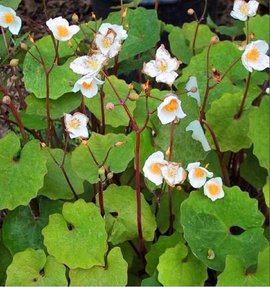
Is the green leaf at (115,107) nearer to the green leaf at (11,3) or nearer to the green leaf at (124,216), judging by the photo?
the green leaf at (124,216)

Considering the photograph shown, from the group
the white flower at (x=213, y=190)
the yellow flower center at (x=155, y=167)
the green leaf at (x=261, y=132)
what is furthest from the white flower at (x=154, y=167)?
the green leaf at (x=261, y=132)

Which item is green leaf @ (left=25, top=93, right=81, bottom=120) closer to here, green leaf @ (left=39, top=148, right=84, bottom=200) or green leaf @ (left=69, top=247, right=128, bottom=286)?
green leaf @ (left=39, top=148, right=84, bottom=200)

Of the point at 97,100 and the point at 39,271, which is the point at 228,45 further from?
the point at 39,271

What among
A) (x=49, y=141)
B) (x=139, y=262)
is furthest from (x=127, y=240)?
(x=49, y=141)

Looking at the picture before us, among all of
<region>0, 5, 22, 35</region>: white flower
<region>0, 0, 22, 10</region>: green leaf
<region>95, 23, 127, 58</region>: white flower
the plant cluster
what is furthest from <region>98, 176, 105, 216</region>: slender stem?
<region>0, 0, 22, 10</region>: green leaf

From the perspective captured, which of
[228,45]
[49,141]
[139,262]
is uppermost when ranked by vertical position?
[228,45]
